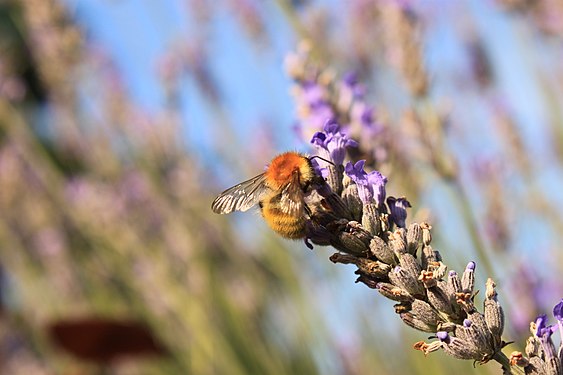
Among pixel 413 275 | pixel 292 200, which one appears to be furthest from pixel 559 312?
pixel 292 200

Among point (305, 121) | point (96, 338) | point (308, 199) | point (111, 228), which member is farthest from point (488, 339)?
point (111, 228)

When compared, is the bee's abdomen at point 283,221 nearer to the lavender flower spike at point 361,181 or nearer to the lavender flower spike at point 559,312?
the lavender flower spike at point 361,181

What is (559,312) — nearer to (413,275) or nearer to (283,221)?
(413,275)

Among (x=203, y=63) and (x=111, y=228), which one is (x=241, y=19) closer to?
(x=203, y=63)

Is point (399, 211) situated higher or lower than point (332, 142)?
lower

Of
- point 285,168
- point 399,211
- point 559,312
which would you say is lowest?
point 559,312

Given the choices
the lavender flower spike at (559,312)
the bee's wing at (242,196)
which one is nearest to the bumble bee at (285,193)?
the bee's wing at (242,196)
